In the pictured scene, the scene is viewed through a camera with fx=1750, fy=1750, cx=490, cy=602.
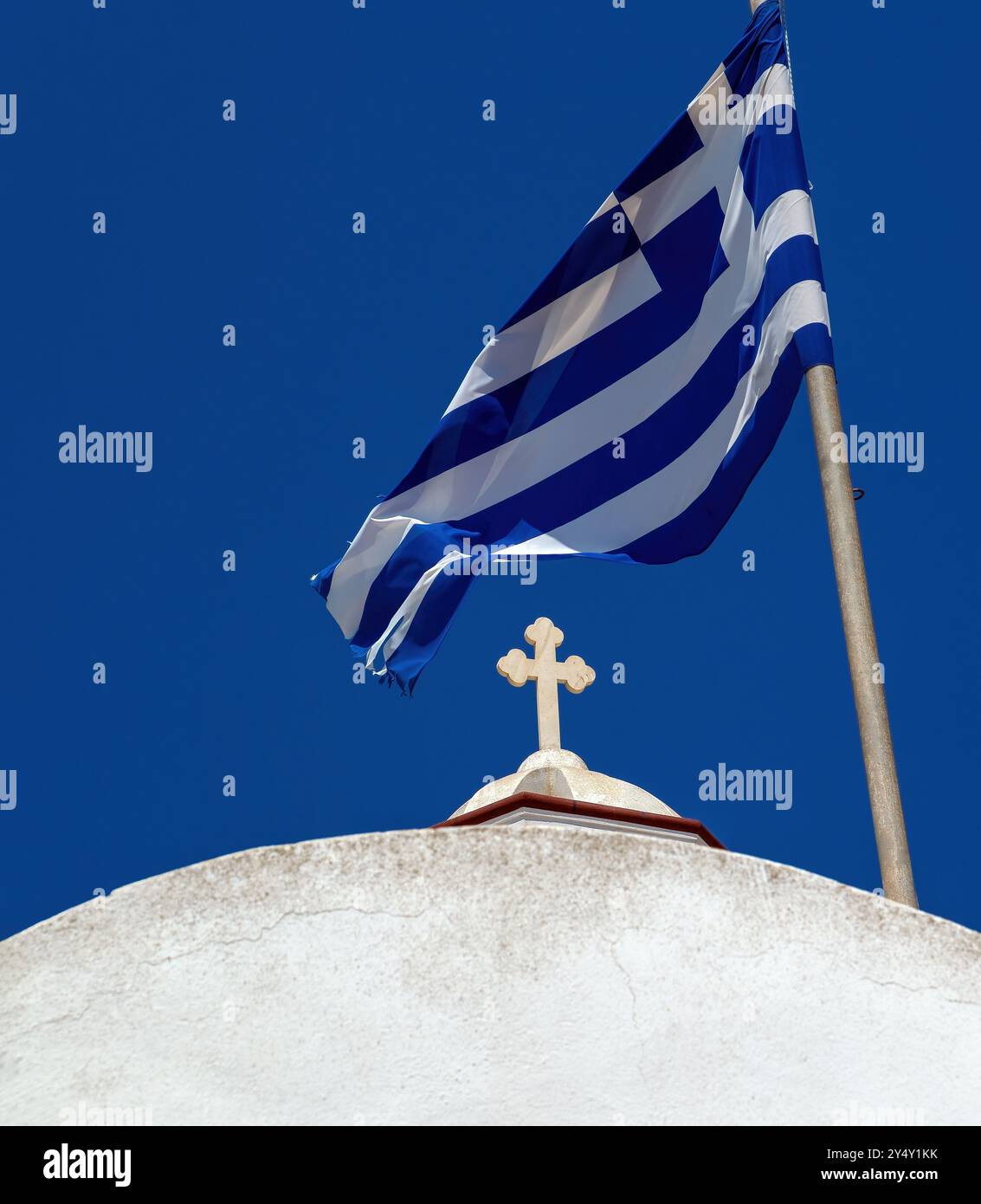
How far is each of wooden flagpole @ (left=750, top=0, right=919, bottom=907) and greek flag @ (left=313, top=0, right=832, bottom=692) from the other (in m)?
0.88

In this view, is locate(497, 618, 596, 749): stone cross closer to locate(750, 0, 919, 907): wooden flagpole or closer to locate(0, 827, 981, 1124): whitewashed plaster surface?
locate(750, 0, 919, 907): wooden flagpole

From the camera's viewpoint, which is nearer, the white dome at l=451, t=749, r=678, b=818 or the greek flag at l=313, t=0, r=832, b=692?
the greek flag at l=313, t=0, r=832, b=692

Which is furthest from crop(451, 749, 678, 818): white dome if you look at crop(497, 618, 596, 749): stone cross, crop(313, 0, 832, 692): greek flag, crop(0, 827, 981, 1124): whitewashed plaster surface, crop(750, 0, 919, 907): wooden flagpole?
crop(0, 827, 981, 1124): whitewashed plaster surface

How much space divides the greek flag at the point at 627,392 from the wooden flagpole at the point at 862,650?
0.88 meters

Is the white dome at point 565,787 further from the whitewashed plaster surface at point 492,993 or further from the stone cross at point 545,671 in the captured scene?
the whitewashed plaster surface at point 492,993

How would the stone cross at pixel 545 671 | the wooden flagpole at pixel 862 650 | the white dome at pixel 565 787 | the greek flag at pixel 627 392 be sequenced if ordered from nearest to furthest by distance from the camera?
1. the wooden flagpole at pixel 862 650
2. the greek flag at pixel 627 392
3. the white dome at pixel 565 787
4. the stone cross at pixel 545 671

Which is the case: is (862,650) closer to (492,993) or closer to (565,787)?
(492,993)

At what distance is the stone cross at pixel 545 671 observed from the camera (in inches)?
554

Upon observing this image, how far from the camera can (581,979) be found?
4.66 metres

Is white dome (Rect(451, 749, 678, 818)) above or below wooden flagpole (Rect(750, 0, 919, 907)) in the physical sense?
below

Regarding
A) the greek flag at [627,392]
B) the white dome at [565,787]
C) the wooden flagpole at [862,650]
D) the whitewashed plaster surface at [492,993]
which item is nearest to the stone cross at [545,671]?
the white dome at [565,787]

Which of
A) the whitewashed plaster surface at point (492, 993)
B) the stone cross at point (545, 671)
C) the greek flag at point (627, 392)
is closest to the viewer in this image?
the whitewashed plaster surface at point (492, 993)

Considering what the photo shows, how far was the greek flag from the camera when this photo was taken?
346 inches
